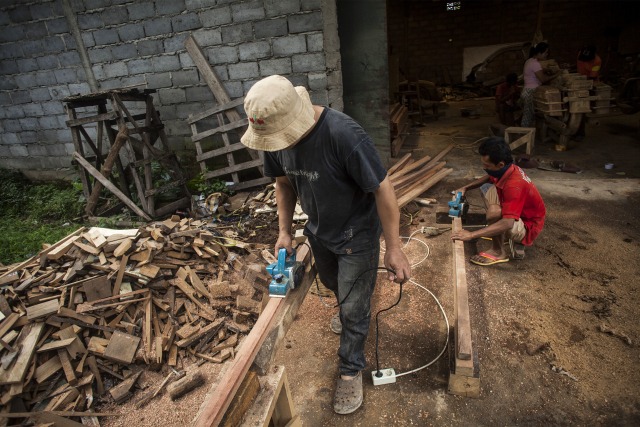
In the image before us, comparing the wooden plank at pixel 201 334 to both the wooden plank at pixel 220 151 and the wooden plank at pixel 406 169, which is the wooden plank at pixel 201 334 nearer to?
the wooden plank at pixel 220 151

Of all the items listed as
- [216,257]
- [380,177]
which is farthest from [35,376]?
[380,177]

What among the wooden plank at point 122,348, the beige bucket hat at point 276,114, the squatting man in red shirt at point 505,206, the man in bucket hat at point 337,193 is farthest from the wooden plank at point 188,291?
the squatting man in red shirt at point 505,206

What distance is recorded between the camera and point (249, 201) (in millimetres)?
5844

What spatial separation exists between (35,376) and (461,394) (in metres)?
3.53

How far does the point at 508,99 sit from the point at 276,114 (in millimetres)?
9075

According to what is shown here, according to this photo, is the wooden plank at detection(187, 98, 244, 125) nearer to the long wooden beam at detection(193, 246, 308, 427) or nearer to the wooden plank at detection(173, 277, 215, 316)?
the wooden plank at detection(173, 277, 215, 316)

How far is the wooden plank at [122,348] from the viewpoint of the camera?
10.4ft

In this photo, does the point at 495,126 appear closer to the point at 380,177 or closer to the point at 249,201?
the point at 249,201

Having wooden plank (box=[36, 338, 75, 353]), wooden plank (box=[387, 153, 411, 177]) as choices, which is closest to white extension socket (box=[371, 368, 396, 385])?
wooden plank (box=[36, 338, 75, 353])

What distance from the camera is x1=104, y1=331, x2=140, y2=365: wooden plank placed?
3.16m

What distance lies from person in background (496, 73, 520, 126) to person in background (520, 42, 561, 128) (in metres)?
0.93

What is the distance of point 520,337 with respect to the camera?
2.93 meters

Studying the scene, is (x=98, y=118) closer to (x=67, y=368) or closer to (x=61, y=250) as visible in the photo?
(x=61, y=250)

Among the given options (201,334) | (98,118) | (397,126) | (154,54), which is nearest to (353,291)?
(201,334)
